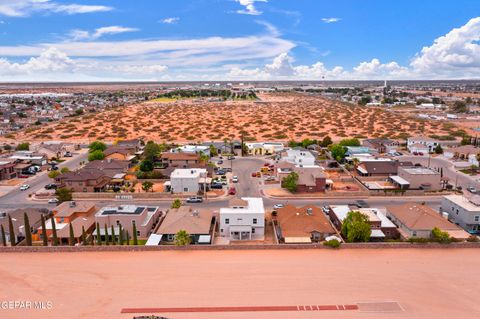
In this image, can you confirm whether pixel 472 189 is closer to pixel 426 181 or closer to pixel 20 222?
pixel 426 181

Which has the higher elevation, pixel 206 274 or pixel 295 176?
pixel 295 176

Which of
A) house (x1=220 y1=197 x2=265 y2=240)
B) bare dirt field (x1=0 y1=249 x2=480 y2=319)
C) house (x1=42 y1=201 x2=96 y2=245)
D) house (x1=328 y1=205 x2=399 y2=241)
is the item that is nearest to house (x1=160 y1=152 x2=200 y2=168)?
house (x1=42 y1=201 x2=96 y2=245)

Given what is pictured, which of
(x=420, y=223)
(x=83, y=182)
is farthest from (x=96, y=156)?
(x=420, y=223)

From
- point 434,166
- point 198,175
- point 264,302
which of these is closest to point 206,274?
point 264,302

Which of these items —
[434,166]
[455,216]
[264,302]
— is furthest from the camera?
[434,166]

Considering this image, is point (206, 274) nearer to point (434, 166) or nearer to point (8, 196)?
point (8, 196)

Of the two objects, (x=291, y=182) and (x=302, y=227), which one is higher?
(x=291, y=182)
